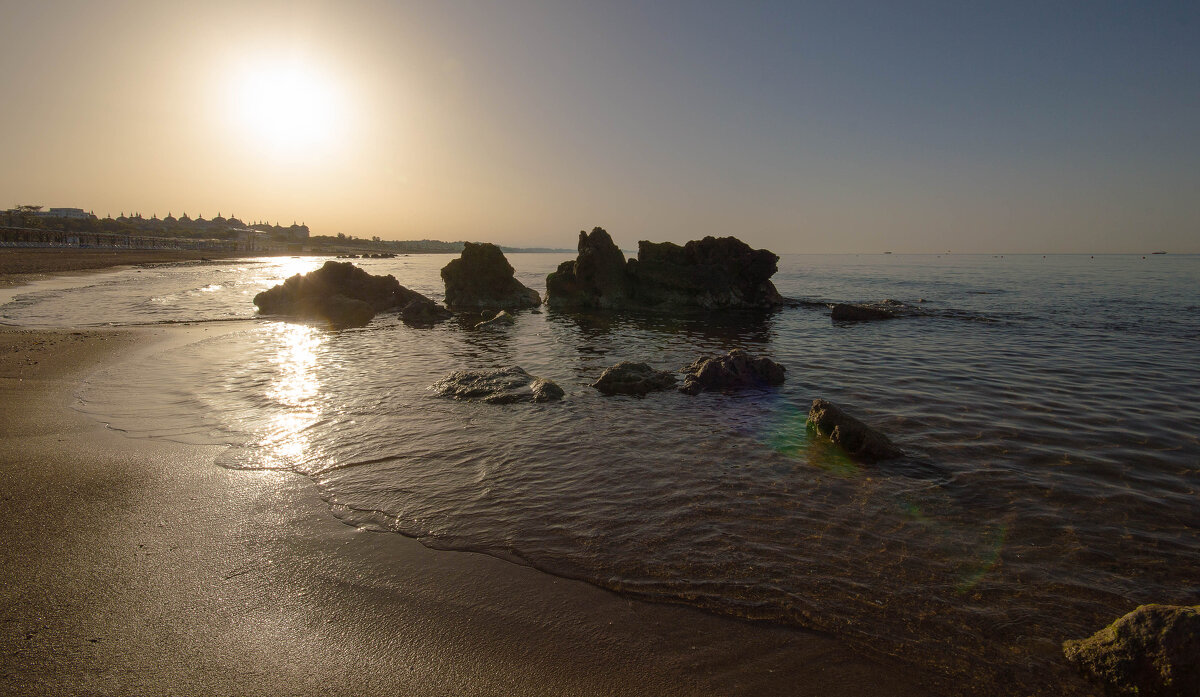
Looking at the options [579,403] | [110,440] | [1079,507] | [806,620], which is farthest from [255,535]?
[1079,507]

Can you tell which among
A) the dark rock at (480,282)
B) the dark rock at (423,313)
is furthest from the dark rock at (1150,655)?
the dark rock at (480,282)

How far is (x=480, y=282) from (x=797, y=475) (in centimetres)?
3807

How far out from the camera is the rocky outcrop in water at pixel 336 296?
34000 mm

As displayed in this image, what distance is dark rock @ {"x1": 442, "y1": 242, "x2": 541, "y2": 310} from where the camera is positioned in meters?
42.9

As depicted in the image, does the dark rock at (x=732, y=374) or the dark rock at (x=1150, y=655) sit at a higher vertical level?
the dark rock at (x=732, y=374)

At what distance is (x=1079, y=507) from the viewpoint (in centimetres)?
761

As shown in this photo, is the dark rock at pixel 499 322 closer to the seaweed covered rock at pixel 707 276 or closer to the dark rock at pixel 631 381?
the seaweed covered rock at pixel 707 276

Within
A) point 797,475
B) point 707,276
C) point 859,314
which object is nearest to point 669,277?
point 707,276

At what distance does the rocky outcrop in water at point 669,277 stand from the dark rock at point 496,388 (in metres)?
28.4

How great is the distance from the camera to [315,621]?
193 inches

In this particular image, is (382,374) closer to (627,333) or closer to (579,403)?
(579,403)

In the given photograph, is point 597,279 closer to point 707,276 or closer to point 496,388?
point 707,276

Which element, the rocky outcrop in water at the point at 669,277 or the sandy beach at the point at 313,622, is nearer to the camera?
the sandy beach at the point at 313,622

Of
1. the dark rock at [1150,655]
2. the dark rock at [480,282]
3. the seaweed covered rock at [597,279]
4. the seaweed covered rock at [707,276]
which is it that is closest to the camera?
the dark rock at [1150,655]
